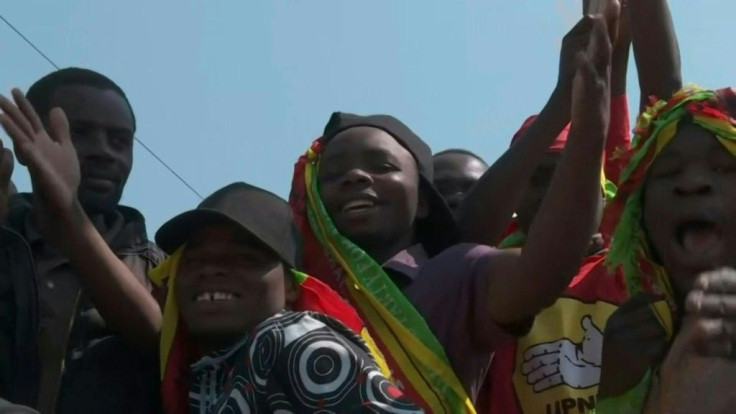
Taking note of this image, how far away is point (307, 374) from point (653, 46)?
5.54ft

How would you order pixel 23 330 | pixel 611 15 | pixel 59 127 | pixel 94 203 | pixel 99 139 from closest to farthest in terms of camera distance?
pixel 611 15
pixel 23 330
pixel 59 127
pixel 94 203
pixel 99 139

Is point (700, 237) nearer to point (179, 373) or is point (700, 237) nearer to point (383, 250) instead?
point (383, 250)

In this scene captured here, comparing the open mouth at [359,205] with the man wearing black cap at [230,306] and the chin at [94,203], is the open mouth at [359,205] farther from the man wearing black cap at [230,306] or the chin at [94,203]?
the chin at [94,203]

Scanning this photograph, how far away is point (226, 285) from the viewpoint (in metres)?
3.60

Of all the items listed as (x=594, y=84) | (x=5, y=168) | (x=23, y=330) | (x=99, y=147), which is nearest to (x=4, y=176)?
(x=5, y=168)

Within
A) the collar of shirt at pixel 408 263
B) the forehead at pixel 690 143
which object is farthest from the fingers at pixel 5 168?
the forehead at pixel 690 143

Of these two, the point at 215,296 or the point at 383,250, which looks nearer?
the point at 215,296

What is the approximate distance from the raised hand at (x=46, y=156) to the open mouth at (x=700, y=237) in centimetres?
161

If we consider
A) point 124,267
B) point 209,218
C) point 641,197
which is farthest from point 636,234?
point 124,267

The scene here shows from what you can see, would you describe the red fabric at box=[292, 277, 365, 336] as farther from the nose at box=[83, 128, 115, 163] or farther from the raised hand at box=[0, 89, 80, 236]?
the nose at box=[83, 128, 115, 163]

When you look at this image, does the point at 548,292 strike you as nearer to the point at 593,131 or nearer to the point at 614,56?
Result: the point at 593,131

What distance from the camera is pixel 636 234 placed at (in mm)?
3312

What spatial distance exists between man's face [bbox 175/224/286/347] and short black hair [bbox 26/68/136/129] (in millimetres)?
1103

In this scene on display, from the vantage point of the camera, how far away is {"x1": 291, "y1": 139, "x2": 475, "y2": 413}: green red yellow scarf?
11.7ft
